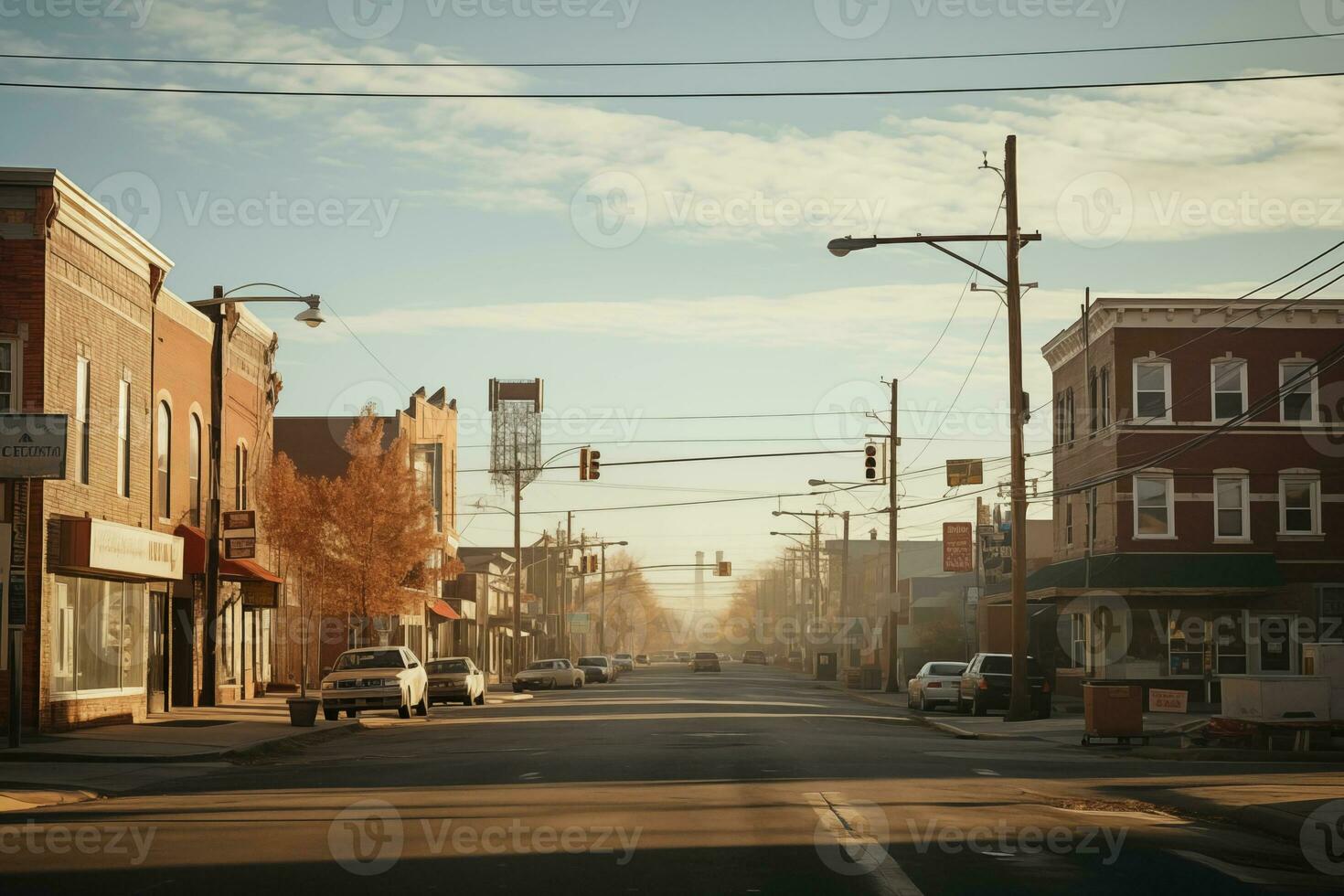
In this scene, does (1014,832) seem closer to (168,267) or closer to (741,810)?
(741,810)

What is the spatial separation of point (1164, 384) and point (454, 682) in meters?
23.8

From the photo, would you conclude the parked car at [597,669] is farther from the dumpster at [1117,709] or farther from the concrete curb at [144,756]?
the dumpster at [1117,709]

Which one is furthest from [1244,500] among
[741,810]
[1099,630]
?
[741,810]

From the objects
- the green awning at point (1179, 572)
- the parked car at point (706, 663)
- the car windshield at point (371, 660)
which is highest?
the green awning at point (1179, 572)

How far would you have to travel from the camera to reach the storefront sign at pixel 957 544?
62.1 meters

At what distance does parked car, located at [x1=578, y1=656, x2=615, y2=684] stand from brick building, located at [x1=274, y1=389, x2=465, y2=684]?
23.9 ft

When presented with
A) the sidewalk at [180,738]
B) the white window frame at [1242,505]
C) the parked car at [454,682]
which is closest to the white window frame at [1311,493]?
the white window frame at [1242,505]

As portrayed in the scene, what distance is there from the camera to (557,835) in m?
A: 13.1

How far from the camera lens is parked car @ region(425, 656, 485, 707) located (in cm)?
4625

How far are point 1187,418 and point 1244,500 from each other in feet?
9.92

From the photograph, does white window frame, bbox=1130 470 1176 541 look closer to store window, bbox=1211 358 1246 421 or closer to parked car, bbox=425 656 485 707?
store window, bbox=1211 358 1246 421

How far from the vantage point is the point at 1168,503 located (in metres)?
45.2

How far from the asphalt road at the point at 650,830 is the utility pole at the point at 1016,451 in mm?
9630

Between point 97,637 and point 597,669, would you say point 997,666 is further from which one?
point 597,669
